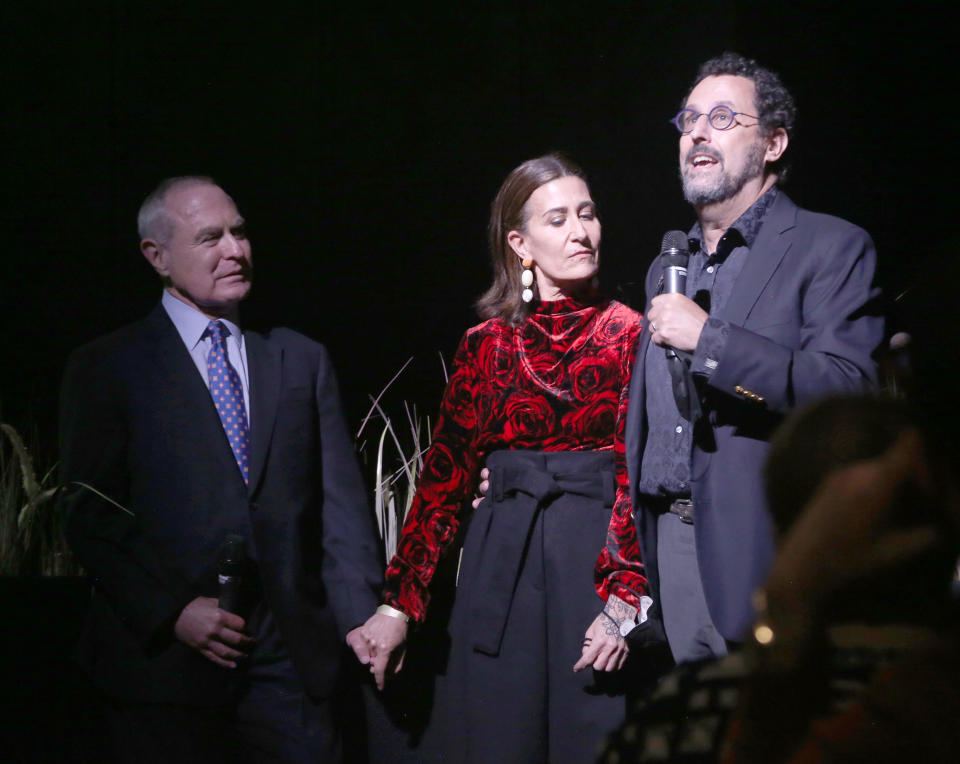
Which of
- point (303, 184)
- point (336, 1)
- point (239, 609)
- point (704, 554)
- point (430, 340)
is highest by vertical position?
point (336, 1)

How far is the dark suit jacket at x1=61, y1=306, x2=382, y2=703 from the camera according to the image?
2361mm

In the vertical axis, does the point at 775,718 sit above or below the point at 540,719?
above

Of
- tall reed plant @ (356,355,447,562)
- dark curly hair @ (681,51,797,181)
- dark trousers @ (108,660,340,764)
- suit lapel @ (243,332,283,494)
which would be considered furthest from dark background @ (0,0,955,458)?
dark trousers @ (108,660,340,764)

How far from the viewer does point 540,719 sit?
241 centimetres

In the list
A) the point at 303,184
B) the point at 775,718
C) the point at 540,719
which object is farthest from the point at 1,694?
the point at 775,718

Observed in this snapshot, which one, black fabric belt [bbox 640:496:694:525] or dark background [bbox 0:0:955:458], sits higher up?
dark background [bbox 0:0:955:458]

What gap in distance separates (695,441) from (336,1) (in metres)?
2.13

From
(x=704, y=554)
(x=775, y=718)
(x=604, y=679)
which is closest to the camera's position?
(x=775, y=718)

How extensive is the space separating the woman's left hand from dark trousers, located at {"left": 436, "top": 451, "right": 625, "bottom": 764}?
0.07 metres

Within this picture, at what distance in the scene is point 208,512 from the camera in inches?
95.3

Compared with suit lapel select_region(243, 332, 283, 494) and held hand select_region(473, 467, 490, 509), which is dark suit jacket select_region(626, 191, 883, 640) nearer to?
held hand select_region(473, 467, 490, 509)

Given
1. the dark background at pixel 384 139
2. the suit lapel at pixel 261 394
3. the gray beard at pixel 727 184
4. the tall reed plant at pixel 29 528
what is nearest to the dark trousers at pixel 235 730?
the suit lapel at pixel 261 394

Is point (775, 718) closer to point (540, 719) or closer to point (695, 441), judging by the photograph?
point (695, 441)

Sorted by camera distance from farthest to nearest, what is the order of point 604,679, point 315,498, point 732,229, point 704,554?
1. point 315,498
2. point 604,679
3. point 732,229
4. point 704,554
